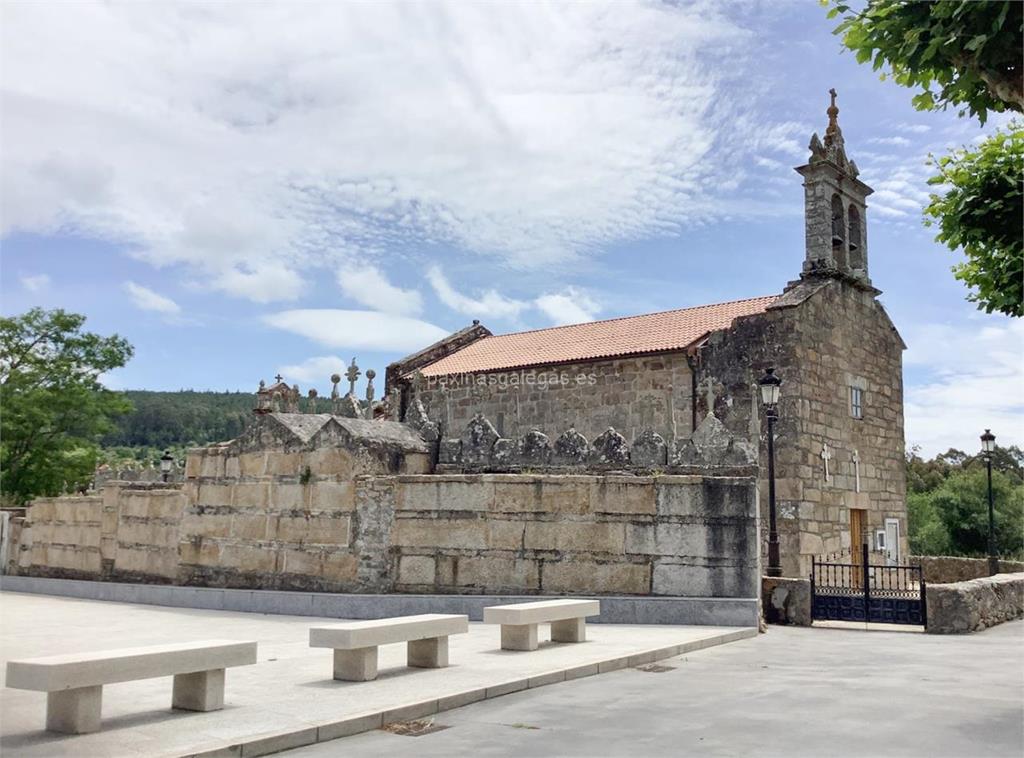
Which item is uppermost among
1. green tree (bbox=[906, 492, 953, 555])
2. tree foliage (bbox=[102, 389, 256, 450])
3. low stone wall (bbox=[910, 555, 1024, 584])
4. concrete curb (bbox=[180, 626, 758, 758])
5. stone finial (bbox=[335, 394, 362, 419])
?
tree foliage (bbox=[102, 389, 256, 450])

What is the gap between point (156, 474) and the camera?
70.9ft

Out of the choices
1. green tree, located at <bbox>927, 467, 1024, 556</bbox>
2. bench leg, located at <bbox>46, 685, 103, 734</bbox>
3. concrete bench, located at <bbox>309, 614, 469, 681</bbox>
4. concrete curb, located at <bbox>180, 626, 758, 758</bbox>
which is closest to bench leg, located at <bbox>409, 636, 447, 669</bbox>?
concrete bench, located at <bbox>309, 614, 469, 681</bbox>

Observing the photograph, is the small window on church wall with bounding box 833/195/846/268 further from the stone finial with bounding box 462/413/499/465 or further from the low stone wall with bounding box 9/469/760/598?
the low stone wall with bounding box 9/469/760/598

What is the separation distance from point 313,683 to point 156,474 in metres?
15.6

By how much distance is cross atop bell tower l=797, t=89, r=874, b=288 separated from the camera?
19828mm

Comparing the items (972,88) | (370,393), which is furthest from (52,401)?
(972,88)

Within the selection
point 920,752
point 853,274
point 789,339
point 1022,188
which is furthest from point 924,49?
point 853,274

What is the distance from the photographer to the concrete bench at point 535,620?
29.9 feet

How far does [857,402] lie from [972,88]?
14031 mm

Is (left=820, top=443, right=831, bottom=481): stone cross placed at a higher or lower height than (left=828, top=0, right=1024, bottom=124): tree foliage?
lower

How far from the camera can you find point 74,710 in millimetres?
Answer: 5855

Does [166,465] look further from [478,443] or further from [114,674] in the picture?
[114,674]

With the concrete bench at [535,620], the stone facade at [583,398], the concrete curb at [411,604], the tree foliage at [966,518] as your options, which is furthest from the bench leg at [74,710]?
the tree foliage at [966,518]

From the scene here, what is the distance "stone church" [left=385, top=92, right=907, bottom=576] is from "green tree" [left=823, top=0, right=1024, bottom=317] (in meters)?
8.39
